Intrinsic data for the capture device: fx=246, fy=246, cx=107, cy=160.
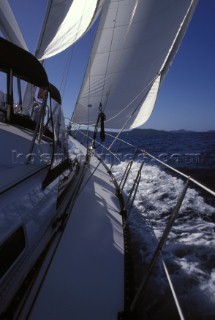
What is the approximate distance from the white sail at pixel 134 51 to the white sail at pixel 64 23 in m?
0.54

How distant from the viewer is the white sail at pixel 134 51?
16.8 ft

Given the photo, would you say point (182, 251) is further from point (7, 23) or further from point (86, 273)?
point (7, 23)

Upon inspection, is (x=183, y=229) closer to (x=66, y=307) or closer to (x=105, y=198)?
(x=105, y=198)

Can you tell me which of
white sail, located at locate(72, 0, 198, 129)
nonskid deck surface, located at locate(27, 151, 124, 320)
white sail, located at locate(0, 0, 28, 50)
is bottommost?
nonskid deck surface, located at locate(27, 151, 124, 320)

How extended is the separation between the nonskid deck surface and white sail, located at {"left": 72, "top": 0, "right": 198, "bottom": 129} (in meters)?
3.07

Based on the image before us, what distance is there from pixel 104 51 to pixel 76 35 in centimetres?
72

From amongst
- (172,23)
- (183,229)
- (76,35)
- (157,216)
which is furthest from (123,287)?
(172,23)

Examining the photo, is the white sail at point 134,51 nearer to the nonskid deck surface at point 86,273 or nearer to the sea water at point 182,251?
the sea water at point 182,251

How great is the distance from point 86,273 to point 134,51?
4.68 meters

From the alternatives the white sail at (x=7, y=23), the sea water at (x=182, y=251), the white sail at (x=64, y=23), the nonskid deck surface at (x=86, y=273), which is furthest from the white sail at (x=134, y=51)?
the nonskid deck surface at (x=86, y=273)

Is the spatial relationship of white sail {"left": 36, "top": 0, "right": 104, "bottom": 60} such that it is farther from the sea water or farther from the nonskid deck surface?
the nonskid deck surface

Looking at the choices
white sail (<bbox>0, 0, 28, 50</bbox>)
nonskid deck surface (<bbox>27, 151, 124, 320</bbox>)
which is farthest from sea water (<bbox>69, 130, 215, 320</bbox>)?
white sail (<bbox>0, 0, 28, 50</bbox>)

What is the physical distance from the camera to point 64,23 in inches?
221

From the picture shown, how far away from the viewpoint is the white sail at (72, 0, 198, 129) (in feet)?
16.8
